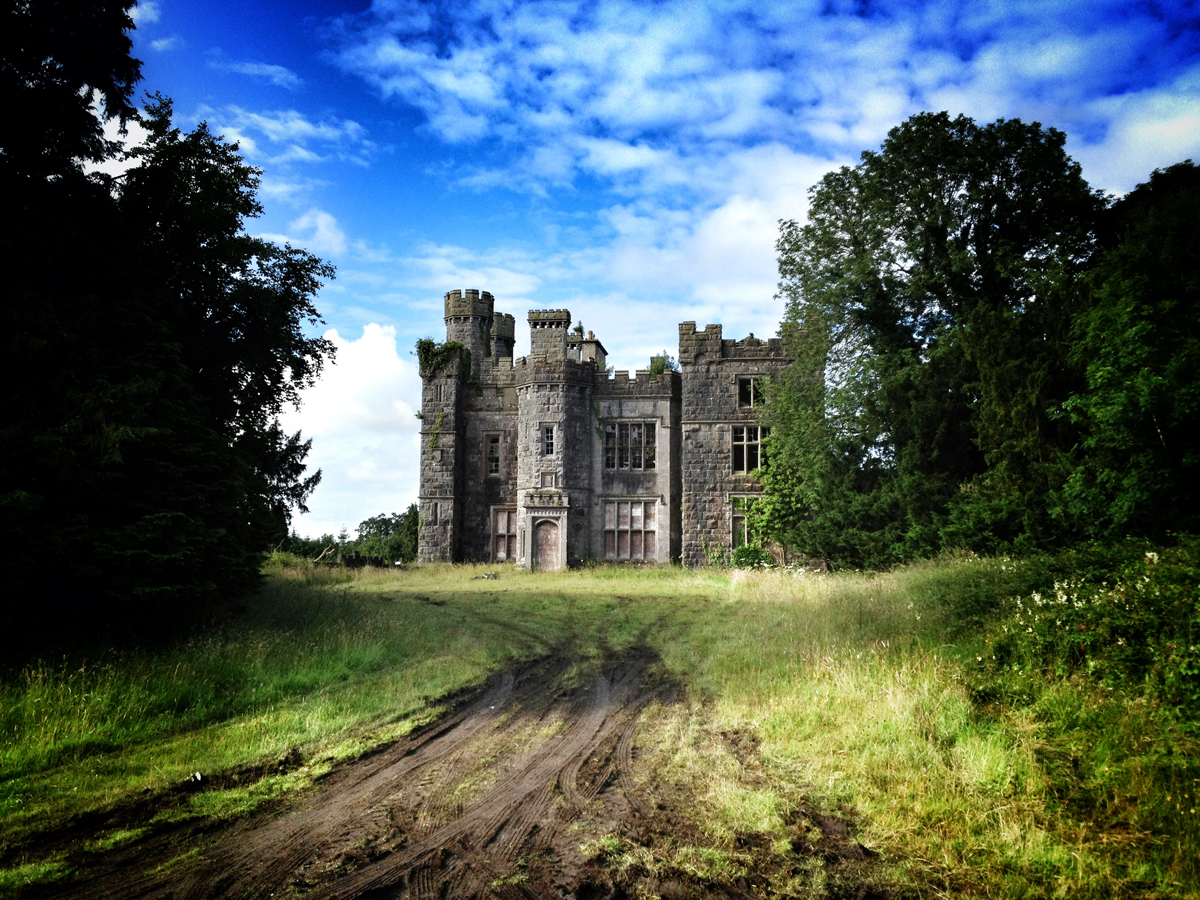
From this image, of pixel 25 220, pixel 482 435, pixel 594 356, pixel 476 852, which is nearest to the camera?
pixel 476 852

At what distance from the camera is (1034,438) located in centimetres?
1277

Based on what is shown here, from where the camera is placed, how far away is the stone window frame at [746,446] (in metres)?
26.4

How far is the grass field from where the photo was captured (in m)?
4.68

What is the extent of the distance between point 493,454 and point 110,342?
20505mm

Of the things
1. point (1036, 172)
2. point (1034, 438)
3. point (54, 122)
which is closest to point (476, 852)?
point (54, 122)

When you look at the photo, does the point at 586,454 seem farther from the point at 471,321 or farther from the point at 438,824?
the point at 438,824

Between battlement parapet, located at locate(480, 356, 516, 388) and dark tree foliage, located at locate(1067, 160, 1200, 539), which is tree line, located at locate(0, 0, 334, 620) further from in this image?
battlement parapet, located at locate(480, 356, 516, 388)

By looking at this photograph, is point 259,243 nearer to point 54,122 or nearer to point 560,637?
point 54,122

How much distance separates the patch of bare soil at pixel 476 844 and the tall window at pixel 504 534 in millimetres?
22219

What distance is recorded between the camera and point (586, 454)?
27.7 metres

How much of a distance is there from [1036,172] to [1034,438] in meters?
7.53

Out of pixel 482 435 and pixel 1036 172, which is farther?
pixel 482 435

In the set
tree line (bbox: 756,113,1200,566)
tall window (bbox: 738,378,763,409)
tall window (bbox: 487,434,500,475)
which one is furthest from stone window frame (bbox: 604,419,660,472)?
tree line (bbox: 756,113,1200,566)

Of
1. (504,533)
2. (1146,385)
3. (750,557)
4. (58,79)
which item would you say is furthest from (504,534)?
(1146,385)
